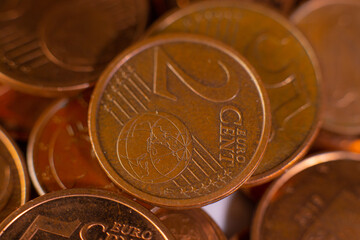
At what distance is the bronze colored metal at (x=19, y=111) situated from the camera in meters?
1.16

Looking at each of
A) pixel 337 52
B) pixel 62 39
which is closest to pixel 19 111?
pixel 62 39

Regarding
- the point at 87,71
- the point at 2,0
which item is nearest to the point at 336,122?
the point at 87,71

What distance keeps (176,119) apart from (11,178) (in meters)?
0.48

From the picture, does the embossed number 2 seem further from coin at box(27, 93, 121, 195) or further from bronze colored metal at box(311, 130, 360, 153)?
bronze colored metal at box(311, 130, 360, 153)

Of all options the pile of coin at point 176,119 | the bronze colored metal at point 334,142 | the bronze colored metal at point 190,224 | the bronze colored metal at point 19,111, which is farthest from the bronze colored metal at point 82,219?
the bronze colored metal at point 334,142

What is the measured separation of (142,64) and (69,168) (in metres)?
0.35

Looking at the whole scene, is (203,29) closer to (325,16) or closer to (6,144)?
(325,16)

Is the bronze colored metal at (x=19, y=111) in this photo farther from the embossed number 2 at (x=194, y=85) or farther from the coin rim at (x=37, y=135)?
the embossed number 2 at (x=194, y=85)

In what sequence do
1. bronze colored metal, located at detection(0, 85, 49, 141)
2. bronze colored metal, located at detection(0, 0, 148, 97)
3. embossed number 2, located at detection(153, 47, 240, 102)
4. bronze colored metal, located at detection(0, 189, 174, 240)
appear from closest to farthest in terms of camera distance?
bronze colored metal, located at detection(0, 189, 174, 240), embossed number 2, located at detection(153, 47, 240, 102), bronze colored metal, located at detection(0, 0, 148, 97), bronze colored metal, located at detection(0, 85, 49, 141)

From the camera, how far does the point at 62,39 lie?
1133 millimetres

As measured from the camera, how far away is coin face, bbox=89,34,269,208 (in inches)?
33.3

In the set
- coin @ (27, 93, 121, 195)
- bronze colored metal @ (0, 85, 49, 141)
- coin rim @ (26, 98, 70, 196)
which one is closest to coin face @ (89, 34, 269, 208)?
coin @ (27, 93, 121, 195)

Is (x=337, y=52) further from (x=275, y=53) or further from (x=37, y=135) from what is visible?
(x=37, y=135)

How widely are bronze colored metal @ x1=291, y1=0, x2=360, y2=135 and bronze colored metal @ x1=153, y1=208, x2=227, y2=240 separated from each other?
0.55 m
